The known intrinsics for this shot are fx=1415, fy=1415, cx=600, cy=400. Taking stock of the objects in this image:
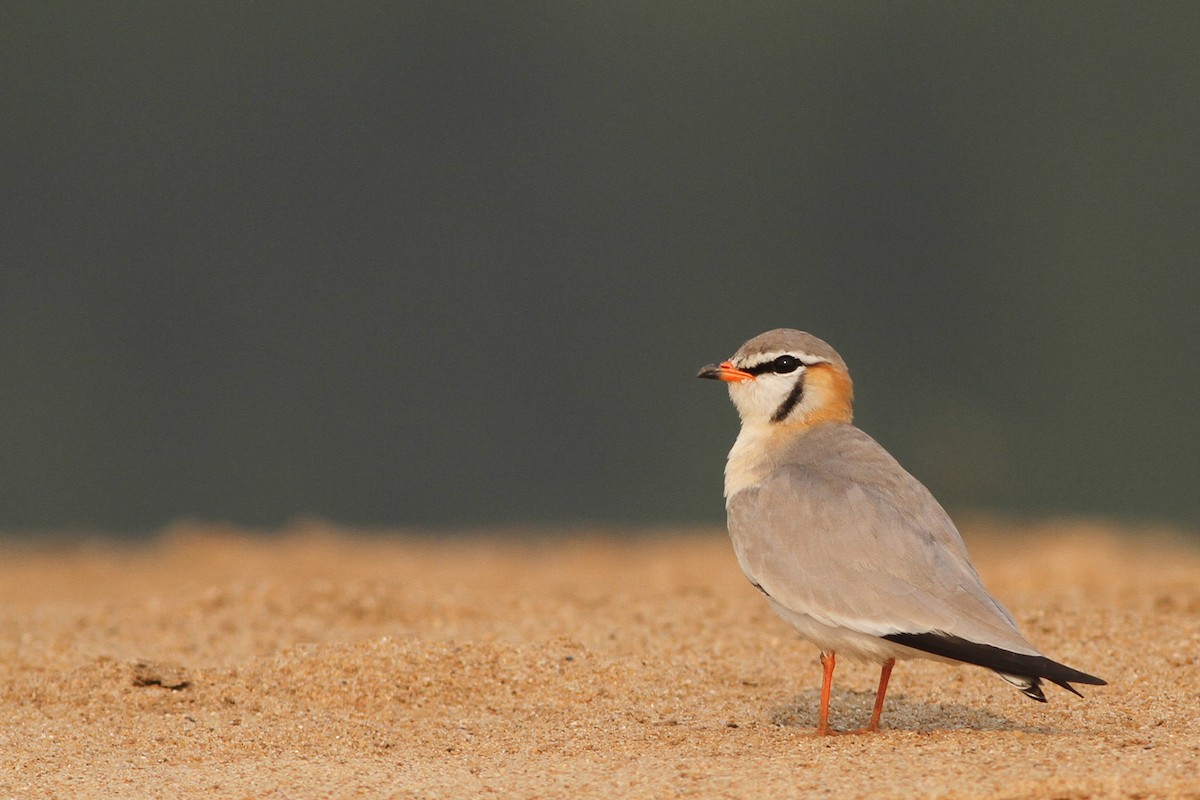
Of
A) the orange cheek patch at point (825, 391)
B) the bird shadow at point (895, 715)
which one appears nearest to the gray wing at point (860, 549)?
the orange cheek patch at point (825, 391)

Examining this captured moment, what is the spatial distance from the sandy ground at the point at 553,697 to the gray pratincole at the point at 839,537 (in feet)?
1.11

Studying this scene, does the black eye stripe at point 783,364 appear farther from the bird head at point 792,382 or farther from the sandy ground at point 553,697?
Answer: the sandy ground at point 553,697

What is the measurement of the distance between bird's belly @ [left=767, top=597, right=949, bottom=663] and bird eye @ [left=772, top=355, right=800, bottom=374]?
105 cm

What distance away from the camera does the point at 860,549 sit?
5062mm

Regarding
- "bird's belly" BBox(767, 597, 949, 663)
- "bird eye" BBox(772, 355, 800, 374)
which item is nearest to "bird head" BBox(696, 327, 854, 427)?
"bird eye" BBox(772, 355, 800, 374)

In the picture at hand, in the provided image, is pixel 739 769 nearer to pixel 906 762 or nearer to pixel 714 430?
pixel 906 762

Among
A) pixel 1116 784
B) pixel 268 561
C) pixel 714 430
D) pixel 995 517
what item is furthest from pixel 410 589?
pixel 714 430

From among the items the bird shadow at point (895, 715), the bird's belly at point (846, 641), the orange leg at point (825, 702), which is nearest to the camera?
the bird's belly at point (846, 641)

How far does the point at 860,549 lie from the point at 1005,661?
715 millimetres

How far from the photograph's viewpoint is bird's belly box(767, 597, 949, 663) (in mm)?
4898

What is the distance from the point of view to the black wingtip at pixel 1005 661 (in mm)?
4406

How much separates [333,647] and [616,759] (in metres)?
2.13

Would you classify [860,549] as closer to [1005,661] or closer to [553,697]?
[1005,661]

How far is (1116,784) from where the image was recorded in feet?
13.4
